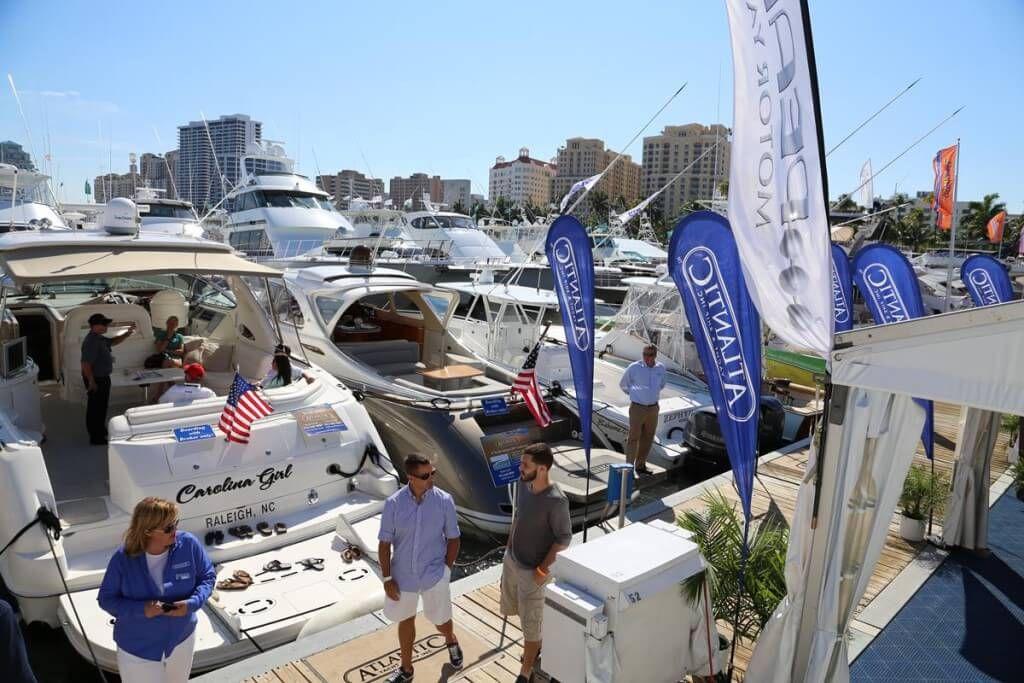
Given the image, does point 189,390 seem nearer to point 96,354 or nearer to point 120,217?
point 96,354

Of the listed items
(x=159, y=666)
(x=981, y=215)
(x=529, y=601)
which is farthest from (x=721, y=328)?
(x=981, y=215)

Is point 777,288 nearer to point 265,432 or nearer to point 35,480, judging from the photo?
point 265,432

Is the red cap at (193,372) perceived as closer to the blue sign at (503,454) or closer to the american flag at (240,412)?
the american flag at (240,412)

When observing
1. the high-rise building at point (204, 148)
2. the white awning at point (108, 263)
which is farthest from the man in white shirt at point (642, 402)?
the high-rise building at point (204, 148)

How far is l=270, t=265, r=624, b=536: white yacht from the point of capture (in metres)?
7.18

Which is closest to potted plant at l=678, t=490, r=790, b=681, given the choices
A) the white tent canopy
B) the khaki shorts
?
the white tent canopy

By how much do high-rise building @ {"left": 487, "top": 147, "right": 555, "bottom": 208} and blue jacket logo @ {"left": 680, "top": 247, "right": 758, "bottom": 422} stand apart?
144053mm

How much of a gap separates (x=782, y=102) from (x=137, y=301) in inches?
364

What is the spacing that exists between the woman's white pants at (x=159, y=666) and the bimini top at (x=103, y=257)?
3530 millimetres

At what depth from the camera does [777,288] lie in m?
3.20

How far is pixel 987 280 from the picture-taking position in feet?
28.5

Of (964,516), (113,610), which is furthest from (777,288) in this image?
(964,516)

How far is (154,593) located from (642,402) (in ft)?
20.5

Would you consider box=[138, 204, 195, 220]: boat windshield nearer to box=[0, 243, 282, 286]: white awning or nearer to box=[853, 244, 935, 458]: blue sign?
box=[0, 243, 282, 286]: white awning
